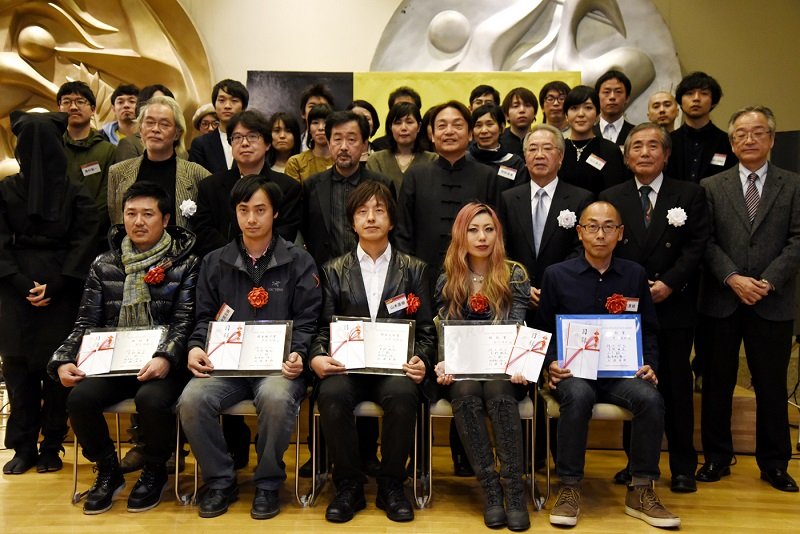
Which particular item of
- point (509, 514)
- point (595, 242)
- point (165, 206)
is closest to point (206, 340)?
point (165, 206)

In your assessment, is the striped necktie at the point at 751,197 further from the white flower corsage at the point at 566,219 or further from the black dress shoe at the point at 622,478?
the black dress shoe at the point at 622,478

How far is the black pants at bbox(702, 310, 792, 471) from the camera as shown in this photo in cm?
401

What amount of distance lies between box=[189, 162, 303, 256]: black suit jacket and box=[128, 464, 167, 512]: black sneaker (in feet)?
4.15

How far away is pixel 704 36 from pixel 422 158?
13.4ft

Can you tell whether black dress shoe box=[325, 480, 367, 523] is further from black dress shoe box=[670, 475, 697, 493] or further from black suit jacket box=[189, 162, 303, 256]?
black dress shoe box=[670, 475, 697, 493]

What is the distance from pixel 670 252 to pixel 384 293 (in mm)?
1553

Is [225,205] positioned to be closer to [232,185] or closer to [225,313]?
[232,185]

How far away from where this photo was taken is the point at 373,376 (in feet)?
Answer: 12.0

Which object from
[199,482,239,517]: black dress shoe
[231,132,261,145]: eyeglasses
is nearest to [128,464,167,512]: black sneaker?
[199,482,239,517]: black dress shoe

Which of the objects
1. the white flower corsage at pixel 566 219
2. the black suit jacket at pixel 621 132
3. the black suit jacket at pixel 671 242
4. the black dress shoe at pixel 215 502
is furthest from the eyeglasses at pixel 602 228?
the black dress shoe at pixel 215 502

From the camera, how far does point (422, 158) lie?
4.62 metres

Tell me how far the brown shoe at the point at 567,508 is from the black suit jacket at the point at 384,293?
85cm

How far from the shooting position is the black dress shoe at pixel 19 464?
4.11 metres

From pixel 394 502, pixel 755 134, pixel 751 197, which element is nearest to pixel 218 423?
pixel 394 502
